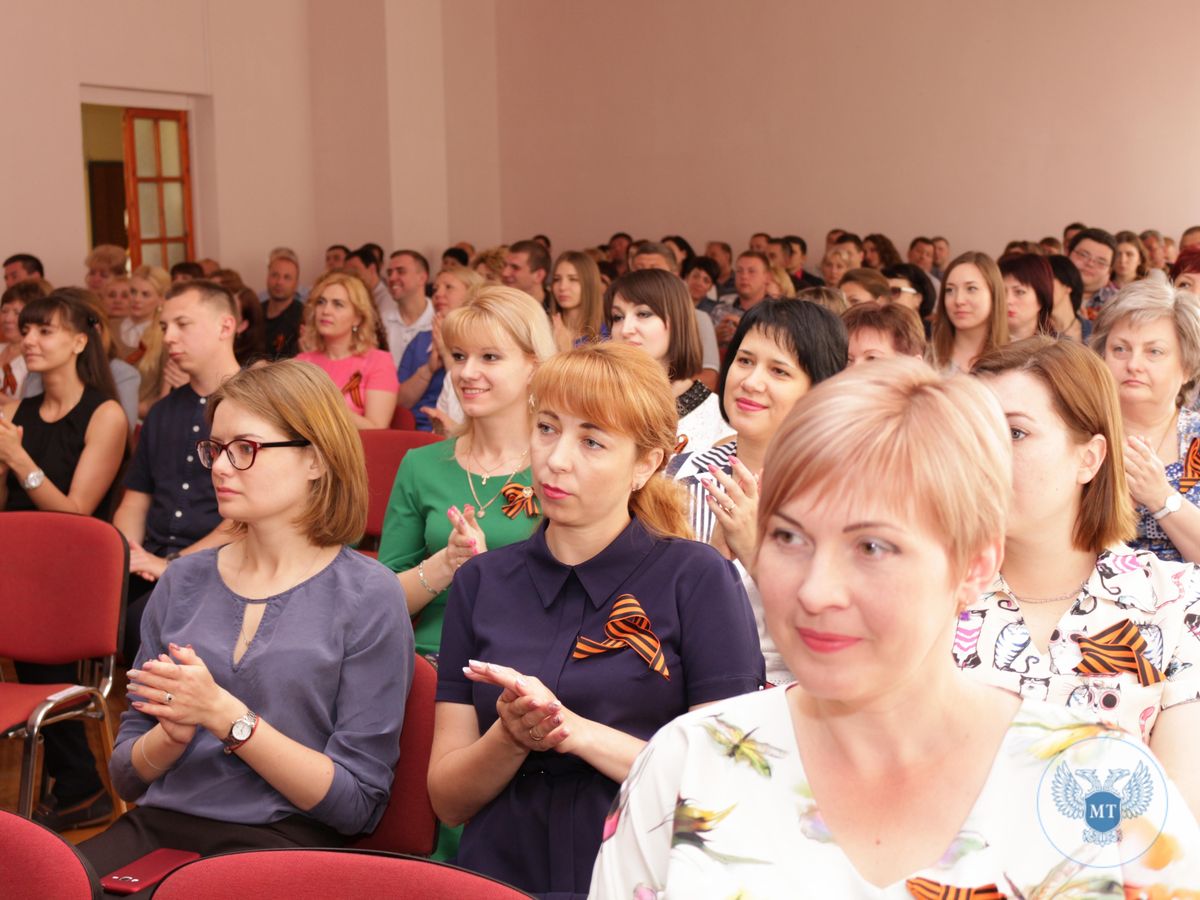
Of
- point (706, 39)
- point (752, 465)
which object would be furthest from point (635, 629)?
point (706, 39)

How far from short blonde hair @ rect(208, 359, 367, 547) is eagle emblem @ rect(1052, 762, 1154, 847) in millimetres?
1535

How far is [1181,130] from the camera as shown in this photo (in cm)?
1182

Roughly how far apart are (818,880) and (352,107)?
432 inches

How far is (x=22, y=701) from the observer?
3096 millimetres

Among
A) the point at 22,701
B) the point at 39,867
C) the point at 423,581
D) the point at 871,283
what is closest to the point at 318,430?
the point at 423,581

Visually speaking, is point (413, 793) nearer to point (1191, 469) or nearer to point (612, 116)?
point (1191, 469)

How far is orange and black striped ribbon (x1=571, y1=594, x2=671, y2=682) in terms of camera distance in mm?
1956

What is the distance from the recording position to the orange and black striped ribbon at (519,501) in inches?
111

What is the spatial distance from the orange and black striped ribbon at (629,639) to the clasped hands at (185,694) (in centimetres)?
57

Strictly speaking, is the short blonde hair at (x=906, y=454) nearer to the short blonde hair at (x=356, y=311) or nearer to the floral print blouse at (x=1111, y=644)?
the floral print blouse at (x=1111, y=644)

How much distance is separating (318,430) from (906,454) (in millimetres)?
1490

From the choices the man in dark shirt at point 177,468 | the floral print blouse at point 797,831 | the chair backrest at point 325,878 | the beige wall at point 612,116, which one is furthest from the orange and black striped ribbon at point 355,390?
the beige wall at point 612,116

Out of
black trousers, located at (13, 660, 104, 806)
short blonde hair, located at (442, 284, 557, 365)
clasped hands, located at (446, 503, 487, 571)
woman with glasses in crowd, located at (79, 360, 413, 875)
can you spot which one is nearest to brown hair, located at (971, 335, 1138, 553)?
clasped hands, located at (446, 503, 487, 571)

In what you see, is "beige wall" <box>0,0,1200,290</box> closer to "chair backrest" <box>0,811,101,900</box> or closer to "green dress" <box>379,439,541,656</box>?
"green dress" <box>379,439,541,656</box>
